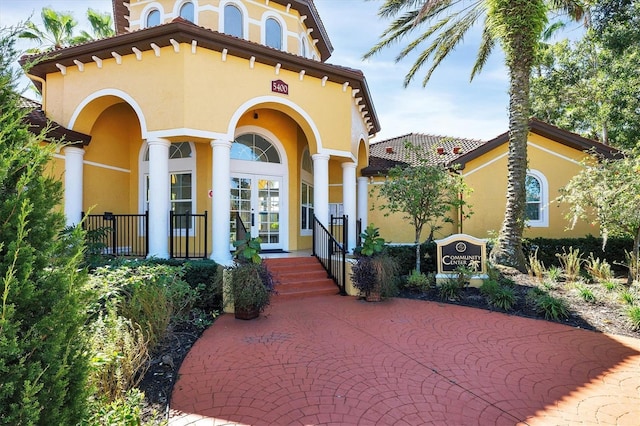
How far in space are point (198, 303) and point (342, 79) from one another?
6.90 metres

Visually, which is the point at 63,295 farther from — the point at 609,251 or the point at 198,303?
the point at 609,251

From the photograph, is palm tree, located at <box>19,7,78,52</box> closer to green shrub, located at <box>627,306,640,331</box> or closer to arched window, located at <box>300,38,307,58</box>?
arched window, located at <box>300,38,307,58</box>

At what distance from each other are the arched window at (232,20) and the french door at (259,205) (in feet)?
15.1

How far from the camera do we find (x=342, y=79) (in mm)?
9781

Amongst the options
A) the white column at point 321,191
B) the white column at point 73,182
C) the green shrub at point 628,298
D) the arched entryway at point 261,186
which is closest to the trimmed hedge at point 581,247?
the green shrub at point 628,298

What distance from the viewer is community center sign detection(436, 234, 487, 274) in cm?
879

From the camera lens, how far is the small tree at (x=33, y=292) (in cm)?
176

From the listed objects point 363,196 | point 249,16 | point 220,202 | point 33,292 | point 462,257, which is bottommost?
point 462,257

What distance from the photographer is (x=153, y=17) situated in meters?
11.4

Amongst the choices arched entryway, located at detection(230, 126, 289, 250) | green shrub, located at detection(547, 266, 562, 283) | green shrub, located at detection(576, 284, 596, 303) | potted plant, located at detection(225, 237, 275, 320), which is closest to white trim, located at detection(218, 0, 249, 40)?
arched entryway, located at detection(230, 126, 289, 250)

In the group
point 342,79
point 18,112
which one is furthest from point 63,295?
point 342,79

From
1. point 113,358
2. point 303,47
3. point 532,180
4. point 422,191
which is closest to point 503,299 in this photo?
point 422,191

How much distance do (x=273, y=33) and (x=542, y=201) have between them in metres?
11.6

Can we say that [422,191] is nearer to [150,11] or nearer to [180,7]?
[180,7]
